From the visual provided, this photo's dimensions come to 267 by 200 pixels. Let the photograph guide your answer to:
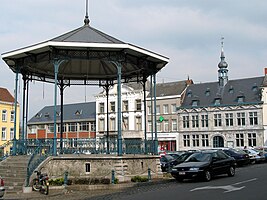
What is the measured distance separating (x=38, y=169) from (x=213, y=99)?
49366 millimetres

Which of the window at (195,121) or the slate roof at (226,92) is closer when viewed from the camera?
the slate roof at (226,92)

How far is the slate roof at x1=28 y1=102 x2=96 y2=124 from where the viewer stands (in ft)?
248

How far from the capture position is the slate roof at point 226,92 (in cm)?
5953

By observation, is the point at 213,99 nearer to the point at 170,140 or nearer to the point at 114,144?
the point at 170,140

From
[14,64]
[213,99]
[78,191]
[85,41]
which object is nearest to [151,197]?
[78,191]

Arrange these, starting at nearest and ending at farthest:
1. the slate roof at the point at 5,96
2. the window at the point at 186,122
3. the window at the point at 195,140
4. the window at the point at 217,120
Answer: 1. the slate roof at the point at 5,96
2. the window at the point at 217,120
3. the window at the point at 195,140
4. the window at the point at 186,122

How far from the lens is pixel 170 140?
65.7 metres

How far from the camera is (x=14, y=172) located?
1755 cm

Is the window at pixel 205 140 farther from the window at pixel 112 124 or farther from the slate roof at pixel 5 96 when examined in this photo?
the slate roof at pixel 5 96

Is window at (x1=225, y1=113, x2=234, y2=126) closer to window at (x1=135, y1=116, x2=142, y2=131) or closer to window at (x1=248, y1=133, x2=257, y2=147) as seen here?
window at (x1=248, y1=133, x2=257, y2=147)

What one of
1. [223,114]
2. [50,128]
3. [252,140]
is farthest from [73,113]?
[252,140]

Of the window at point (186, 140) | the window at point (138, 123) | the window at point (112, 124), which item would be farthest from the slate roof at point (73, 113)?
the window at point (186, 140)

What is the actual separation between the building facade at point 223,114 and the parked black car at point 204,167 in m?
38.9

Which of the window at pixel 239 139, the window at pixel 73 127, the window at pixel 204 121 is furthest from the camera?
the window at pixel 73 127
